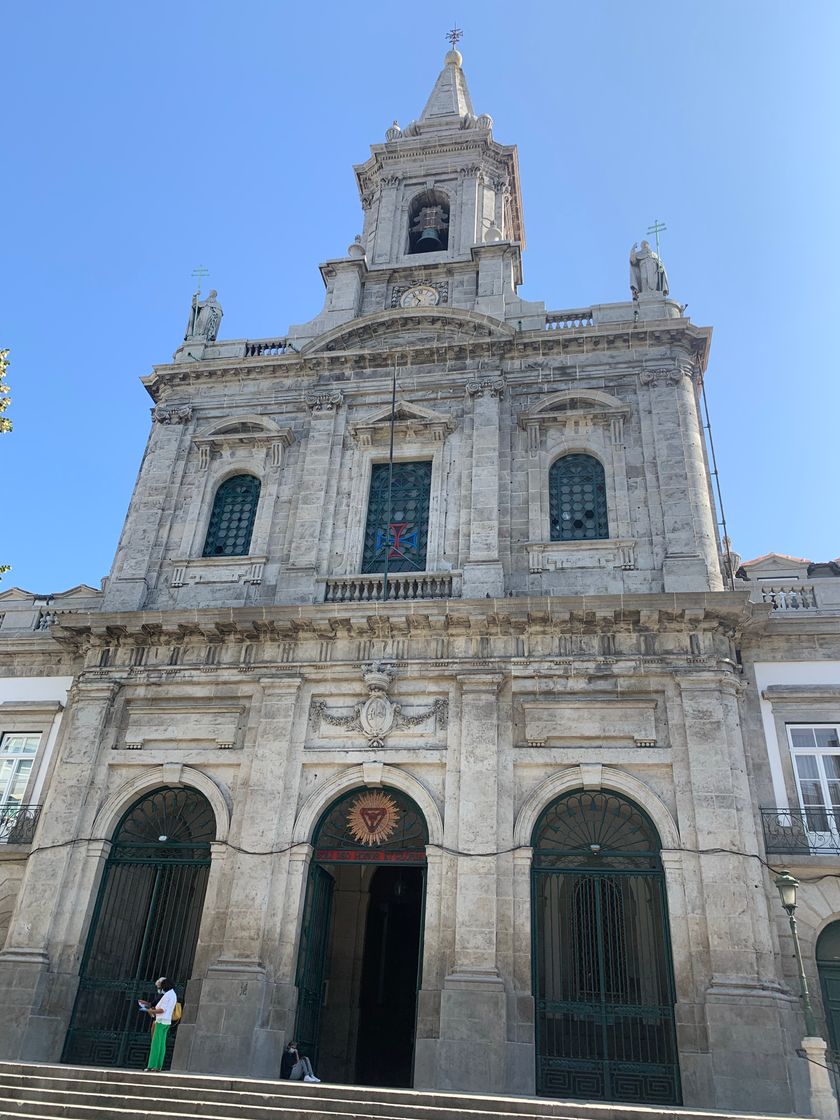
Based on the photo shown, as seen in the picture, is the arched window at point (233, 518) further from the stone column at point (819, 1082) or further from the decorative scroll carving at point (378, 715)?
the stone column at point (819, 1082)

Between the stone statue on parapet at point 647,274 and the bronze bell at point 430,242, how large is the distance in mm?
5134

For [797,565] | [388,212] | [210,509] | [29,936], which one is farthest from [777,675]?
[388,212]

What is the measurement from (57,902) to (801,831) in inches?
448

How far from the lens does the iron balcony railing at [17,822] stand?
1557 cm

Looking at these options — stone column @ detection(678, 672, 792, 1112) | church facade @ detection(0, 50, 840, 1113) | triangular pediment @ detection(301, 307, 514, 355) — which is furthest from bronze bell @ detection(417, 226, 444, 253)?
stone column @ detection(678, 672, 792, 1112)

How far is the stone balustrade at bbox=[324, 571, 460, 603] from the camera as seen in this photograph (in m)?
16.1

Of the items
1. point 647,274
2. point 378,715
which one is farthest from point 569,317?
point 378,715

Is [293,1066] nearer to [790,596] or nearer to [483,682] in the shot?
[483,682]

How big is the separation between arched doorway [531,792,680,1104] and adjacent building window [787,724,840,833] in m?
2.43

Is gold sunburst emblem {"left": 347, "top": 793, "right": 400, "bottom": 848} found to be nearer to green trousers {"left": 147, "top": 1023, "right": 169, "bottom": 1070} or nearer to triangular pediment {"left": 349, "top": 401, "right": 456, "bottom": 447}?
green trousers {"left": 147, "top": 1023, "right": 169, "bottom": 1070}

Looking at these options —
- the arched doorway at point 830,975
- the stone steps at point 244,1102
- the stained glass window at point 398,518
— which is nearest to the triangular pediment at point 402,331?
the stained glass window at point 398,518

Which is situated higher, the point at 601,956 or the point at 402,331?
the point at 402,331

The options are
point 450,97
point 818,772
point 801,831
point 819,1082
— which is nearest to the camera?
point 819,1082

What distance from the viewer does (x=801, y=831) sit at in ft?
44.5
